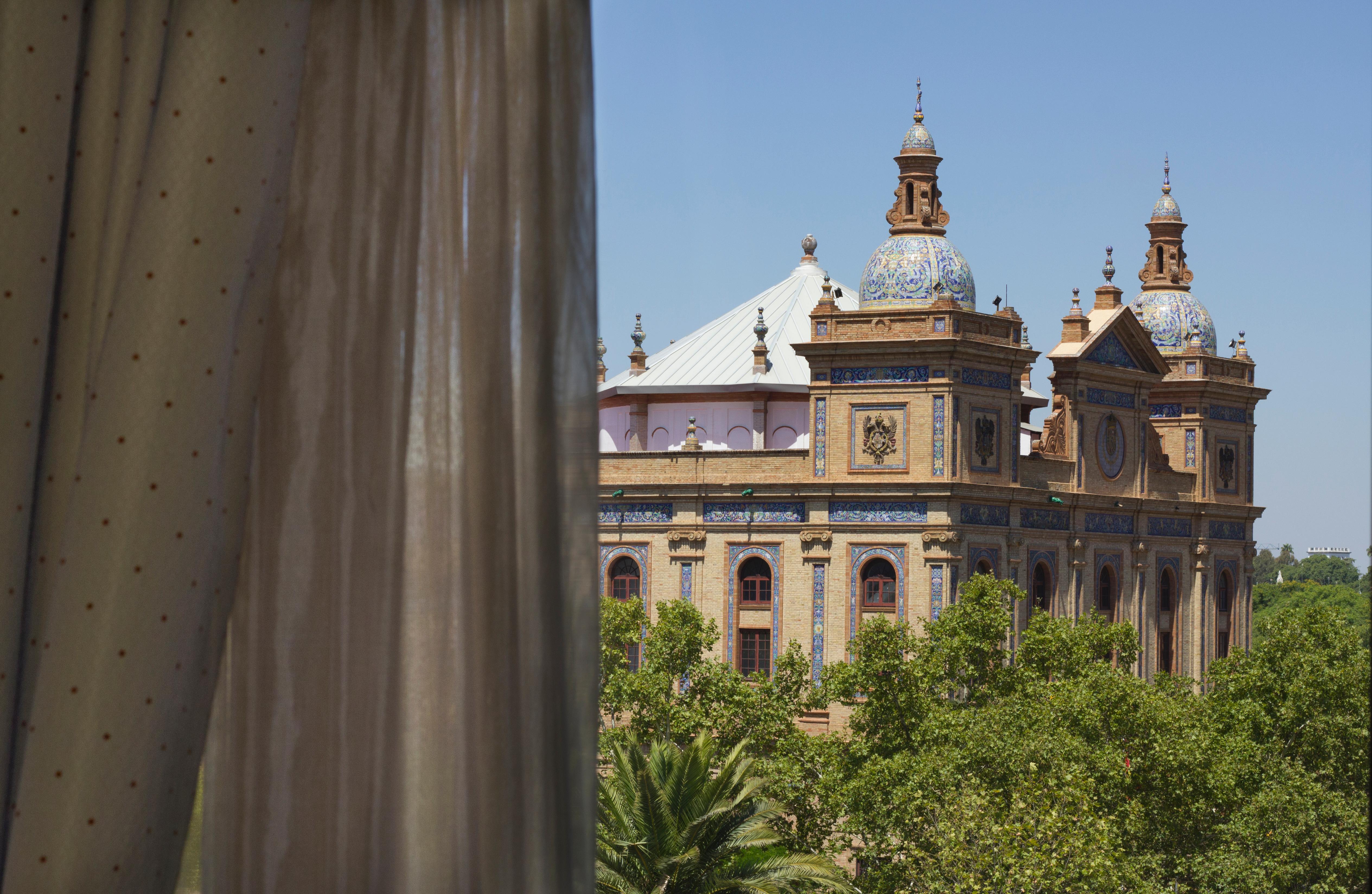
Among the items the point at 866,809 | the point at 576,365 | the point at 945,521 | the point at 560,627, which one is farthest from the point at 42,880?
the point at 945,521

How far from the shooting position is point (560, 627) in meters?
2.39

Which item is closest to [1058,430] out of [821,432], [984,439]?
[984,439]

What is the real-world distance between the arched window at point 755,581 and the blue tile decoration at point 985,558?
380 cm

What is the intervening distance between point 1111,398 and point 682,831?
21914 millimetres

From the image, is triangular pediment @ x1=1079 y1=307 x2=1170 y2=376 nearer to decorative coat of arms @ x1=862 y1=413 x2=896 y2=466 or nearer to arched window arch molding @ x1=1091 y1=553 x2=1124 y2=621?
arched window arch molding @ x1=1091 y1=553 x2=1124 y2=621

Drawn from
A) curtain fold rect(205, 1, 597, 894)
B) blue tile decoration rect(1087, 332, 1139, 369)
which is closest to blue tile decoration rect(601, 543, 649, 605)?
blue tile decoration rect(1087, 332, 1139, 369)

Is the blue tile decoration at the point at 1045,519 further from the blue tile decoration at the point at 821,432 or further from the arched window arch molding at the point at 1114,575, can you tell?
the blue tile decoration at the point at 821,432

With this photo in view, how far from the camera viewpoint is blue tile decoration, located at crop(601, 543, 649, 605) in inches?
1252

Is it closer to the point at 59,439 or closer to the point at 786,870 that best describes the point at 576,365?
the point at 59,439

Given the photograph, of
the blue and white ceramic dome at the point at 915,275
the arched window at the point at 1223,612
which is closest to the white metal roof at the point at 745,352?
the blue and white ceramic dome at the point at 915,275

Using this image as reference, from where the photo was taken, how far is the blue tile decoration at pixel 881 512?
2981 cm

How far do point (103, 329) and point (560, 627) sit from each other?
31.3 inches

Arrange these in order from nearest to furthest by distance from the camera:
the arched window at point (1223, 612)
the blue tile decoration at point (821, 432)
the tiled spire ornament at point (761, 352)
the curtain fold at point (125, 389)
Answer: the curtain fold at point (125, 389) < the blue tile decoration at point (821, 432) < the tiled spire ornament at point (761, 352) < the arched window at point (1223, 612)

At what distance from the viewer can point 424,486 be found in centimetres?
246
